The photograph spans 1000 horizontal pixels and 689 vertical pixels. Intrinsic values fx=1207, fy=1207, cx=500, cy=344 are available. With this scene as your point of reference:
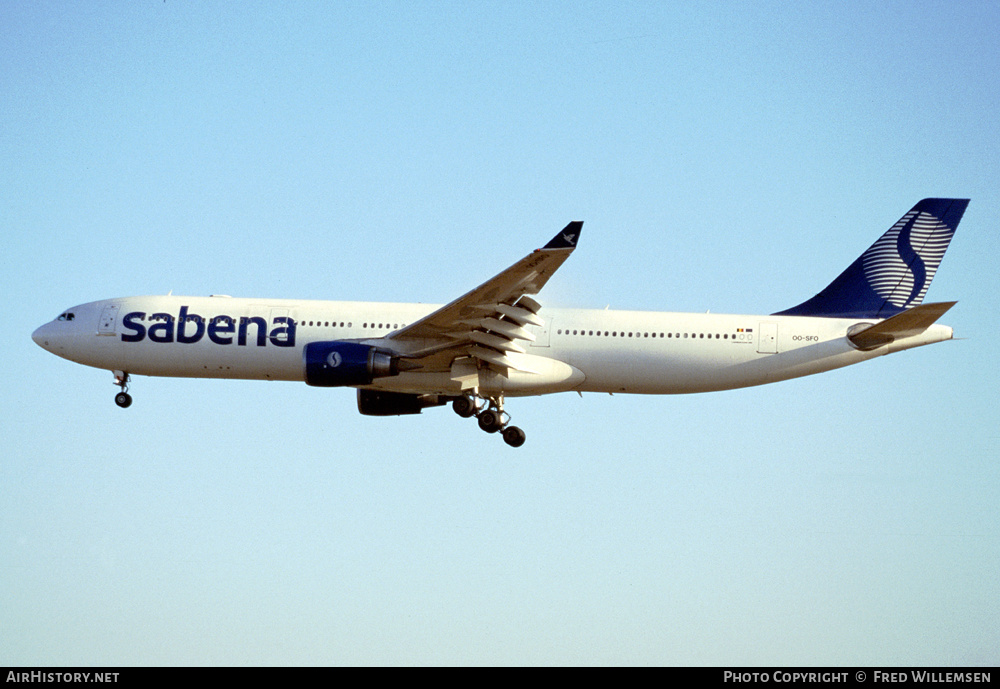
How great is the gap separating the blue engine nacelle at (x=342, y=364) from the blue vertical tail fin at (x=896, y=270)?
14.4m

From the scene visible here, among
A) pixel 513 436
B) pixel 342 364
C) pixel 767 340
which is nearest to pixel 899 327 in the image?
pixel 767 340

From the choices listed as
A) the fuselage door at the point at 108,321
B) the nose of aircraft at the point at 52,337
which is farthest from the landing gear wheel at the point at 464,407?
the nose of aircraft at the point at 52,337

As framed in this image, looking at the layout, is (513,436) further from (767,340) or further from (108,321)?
(108,321)

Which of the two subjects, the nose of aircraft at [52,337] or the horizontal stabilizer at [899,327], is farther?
the nose of aircraft at [52,337]

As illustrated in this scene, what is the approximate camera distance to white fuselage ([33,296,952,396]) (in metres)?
38.4

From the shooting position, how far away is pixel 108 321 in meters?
41.2

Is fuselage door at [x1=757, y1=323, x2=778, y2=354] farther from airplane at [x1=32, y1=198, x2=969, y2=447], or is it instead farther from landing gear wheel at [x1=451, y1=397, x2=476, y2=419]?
landing gear wheel at [x1=451, y1=397, x2=476, y2=419]

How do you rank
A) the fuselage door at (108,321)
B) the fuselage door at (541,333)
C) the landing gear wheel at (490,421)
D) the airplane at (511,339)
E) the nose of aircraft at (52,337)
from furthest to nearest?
the nose of aircraft at (52,337) < the fuselage door at (108,321) < the landing gear wheel at (490,421) < the fuselage door at (541,333) < the airplane at (511,339)

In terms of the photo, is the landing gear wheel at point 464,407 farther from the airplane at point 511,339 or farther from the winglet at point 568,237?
the winglet at point 568,237

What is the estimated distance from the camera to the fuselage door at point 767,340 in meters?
38.4

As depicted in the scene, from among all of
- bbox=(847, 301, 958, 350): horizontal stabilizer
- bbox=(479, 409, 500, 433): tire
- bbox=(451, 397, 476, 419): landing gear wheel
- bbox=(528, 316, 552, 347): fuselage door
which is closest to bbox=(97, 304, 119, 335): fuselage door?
bbox=(451, 397, 476, 419): landing gear wheel

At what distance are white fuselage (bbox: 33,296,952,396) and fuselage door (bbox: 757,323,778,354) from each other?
3cm
